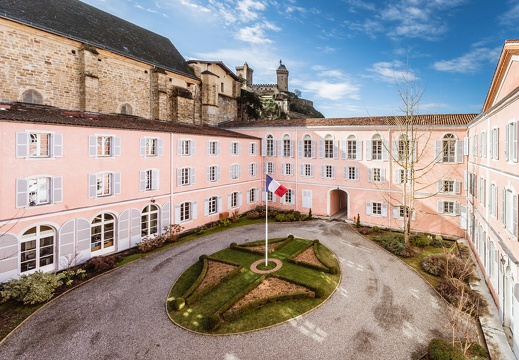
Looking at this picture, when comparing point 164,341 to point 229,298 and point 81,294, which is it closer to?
point 229,298

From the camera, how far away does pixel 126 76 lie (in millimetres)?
27703

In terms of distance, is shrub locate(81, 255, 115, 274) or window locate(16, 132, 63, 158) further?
shrub locate(81, 255, 115, 274)

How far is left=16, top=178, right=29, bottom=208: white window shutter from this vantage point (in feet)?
47.6

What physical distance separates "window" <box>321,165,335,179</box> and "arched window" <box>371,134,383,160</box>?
4132 mm

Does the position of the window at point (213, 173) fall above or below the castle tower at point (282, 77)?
below

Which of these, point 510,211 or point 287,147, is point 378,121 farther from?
point 510,211

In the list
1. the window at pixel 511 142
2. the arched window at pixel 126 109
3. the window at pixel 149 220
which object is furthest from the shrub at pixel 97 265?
the window at pixel 511 142

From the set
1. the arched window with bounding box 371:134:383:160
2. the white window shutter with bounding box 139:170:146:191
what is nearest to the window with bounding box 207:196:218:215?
the white window shutter with bounding box 139:170:146:191

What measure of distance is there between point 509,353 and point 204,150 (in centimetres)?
2290

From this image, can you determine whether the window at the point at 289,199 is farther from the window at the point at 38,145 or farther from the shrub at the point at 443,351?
the shrub at the point at 443,351

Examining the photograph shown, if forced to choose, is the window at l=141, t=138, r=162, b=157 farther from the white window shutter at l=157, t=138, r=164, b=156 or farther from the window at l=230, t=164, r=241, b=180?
the window at l=230, t=164, r=241, b=180

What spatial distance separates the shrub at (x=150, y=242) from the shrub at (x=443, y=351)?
17.2 m

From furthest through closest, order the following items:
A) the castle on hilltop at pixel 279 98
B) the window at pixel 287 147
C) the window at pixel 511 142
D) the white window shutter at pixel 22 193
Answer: the castle on hilltop at pixel 279 98 < the window at pixel 287 147 < the white window shutter at pixel 22 193 < the window at pixel 511 142

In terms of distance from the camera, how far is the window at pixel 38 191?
1464 cm
